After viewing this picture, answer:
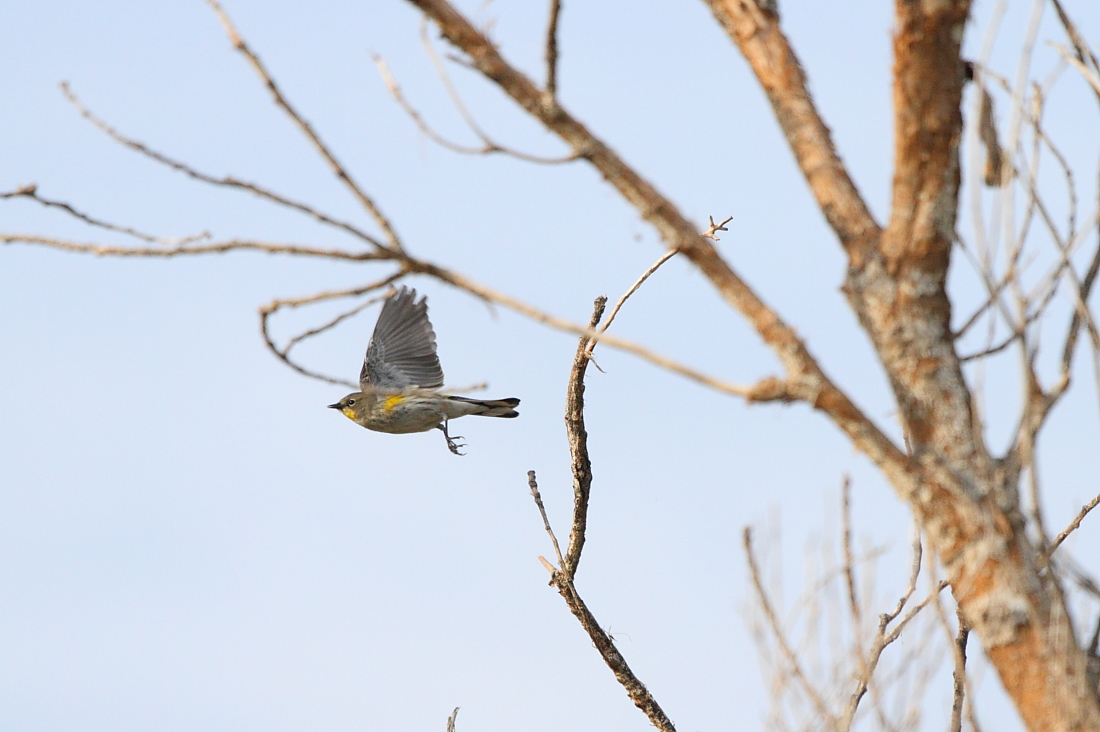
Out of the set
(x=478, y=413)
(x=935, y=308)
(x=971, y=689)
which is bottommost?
(x=971, y=689)

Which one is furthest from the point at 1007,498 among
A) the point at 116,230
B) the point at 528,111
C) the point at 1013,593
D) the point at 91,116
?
the point at 91,116

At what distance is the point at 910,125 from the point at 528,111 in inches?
36.5

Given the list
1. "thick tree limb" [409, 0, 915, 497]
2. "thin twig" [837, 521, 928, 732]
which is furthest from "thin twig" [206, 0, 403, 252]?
"thin twig" [837, 521, 928, 732]

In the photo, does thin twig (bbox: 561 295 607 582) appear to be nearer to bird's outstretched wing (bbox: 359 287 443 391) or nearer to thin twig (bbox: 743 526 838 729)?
thin twig (bbox: 743 526 838 729)

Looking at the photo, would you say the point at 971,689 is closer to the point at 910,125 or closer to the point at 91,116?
the point at 910,125

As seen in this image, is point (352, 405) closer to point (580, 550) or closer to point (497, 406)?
point (497, 406)

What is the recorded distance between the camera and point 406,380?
415 inches

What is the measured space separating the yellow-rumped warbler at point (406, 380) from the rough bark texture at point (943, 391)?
7.89 meters

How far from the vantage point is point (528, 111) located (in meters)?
2.76

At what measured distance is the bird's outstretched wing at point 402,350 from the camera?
1052 cm

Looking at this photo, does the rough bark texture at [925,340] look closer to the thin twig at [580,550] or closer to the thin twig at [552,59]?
the thin twig at [552,59]

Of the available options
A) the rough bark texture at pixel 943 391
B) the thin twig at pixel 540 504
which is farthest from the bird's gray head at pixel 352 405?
the rough bark texture at pixel 943 391

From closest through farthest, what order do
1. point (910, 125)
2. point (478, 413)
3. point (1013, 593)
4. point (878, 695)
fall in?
point (1013, 593), point (910, 125), point (878, 695), point (478, 413)

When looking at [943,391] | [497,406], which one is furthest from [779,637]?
[497,406]
